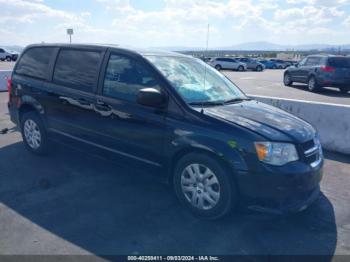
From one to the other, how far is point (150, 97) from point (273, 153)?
4.72 ft

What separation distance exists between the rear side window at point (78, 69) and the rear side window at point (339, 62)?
48.3 feet

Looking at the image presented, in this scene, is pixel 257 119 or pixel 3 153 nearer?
pixel 257 119

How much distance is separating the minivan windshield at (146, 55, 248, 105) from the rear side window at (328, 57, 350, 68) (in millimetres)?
13616

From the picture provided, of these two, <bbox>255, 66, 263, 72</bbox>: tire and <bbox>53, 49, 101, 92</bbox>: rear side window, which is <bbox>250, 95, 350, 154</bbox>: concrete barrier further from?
<bbox>255, 66, 263, 72</bbox>: tire

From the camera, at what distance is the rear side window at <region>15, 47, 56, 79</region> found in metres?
5.48

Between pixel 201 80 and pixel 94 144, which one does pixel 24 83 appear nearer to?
pixel 94 144

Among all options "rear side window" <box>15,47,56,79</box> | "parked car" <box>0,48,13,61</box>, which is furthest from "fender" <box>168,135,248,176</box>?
"parked car" <box>0,48,13,61</box>

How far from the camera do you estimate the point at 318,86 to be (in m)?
17.0

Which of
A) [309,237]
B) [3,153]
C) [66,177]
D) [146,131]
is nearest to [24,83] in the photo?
[3,153]

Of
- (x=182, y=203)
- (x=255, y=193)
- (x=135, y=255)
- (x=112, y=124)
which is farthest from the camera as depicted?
(x=112, y=124)

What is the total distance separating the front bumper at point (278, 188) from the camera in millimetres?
3412

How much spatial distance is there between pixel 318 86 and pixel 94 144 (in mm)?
14906

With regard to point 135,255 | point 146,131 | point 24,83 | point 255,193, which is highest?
point 24,83

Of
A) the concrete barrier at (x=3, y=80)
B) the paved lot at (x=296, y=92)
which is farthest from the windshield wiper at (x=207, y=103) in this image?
the concrete barrier at (x=3, y=80)
